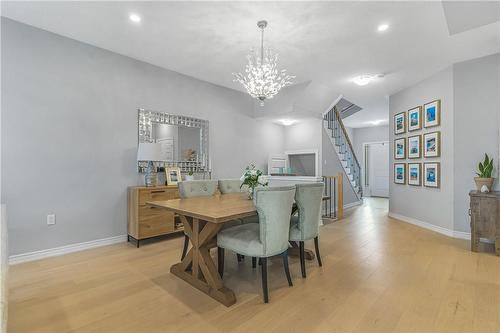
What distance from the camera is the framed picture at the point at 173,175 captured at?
3.92 meters

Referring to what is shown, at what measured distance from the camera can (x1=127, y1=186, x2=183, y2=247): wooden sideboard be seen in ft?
11.1

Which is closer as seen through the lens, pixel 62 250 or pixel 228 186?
pixel 62 250

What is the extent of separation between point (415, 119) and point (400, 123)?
1.35ft

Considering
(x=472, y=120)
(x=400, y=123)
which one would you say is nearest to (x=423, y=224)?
(x=472, y=120)

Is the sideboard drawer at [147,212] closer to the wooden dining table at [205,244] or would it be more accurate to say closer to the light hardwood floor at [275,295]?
the light hardwood floor at [275,295]

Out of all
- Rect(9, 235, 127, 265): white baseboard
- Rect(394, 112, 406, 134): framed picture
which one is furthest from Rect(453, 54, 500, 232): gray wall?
Rect(9, 235, 127, 265): white baseboard

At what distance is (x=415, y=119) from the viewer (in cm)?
457

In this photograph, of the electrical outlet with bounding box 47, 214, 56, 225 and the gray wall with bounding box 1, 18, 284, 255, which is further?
the electrical outlet with bounding box 47, 214, 56, 225

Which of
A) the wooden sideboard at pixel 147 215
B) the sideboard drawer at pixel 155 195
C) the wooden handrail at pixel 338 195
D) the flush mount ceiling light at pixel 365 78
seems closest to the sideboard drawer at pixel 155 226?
the wooden sideboard at pixel 147 215

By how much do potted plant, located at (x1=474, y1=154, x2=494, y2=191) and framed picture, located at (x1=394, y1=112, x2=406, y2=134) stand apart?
1.64m

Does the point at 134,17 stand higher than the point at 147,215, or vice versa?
the point at 134,17

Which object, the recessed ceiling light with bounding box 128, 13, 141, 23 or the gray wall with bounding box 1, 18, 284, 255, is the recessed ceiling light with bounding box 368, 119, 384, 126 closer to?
the gray wall with bounding box 1, 18, 284, 255

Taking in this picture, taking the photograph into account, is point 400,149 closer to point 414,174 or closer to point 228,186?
point 414,174

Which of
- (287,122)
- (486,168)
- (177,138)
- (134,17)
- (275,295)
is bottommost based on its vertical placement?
(275,295)
